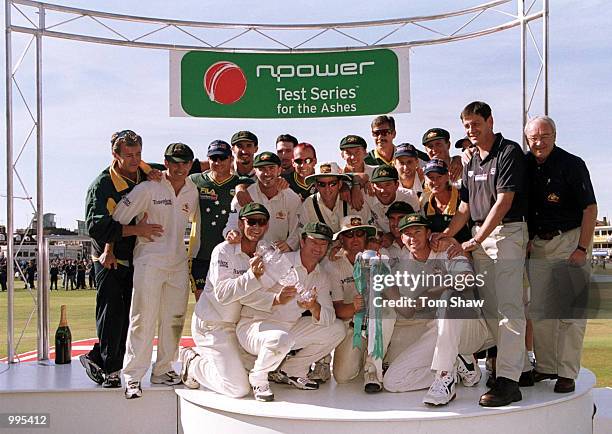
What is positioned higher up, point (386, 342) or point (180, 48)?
point (180, 48)

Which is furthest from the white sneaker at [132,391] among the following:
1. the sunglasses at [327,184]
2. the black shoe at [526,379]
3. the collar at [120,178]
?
the black shoe at [526,379]

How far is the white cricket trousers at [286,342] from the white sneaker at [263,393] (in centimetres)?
3

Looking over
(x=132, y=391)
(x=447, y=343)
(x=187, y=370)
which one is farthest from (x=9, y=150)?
(x=447, y=343)

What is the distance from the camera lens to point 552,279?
423cm

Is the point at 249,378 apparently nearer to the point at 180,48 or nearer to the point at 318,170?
the point at 318,170

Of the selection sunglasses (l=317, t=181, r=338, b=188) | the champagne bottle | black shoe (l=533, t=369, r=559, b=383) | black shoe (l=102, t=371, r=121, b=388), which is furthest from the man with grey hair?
the champagne bottle

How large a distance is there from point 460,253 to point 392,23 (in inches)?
123

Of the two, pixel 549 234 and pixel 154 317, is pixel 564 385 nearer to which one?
pixel 549 234

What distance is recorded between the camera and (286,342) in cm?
402

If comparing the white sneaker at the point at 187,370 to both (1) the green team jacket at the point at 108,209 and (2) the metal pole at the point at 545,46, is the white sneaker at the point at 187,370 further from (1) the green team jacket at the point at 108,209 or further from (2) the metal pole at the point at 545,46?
(2) the metal pole at the point at 545,46

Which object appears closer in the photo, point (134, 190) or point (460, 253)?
point (460, 253)

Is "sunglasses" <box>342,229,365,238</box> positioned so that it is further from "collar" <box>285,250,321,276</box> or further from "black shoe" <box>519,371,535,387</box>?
"black shoe" <box>519,371,535,387</box>

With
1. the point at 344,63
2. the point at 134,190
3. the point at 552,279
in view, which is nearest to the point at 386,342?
the point at 552,279

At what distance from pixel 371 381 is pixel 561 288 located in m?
1.41
